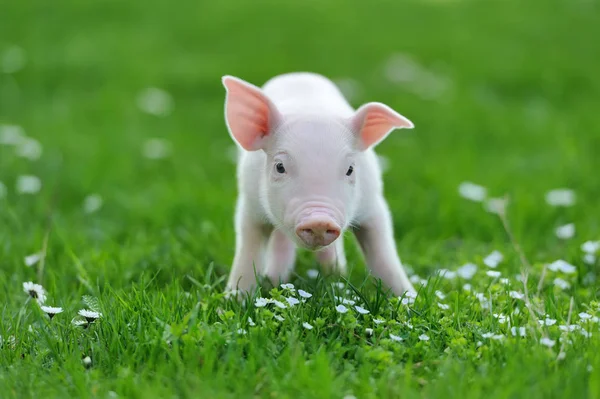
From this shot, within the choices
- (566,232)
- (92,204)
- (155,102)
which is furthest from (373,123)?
(155,102)

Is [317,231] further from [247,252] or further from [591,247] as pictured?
[591,247]

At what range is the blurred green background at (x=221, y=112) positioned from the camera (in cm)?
480

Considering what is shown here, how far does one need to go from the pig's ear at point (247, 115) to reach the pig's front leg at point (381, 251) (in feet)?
1.93

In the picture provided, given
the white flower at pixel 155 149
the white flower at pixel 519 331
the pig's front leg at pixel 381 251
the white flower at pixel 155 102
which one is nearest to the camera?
the white flower at pixel 519 331

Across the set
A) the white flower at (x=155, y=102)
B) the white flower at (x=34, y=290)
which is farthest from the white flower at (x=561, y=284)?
the white flower at (x=155, y=102)

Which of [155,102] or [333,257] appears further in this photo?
[155,102]

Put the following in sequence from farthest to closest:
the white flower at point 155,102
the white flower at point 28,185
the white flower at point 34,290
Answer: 1. the white flower at point 155,102
2. the white flower at point 28,185
3. the white flower at point 34,290

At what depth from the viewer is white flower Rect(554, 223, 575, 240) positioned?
4.62 m

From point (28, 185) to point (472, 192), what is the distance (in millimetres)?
2709

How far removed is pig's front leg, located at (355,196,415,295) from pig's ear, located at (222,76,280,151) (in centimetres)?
59

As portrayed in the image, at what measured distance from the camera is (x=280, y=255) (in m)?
4.04

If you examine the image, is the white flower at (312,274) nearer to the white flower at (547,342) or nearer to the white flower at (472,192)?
the white flower at (547,342)

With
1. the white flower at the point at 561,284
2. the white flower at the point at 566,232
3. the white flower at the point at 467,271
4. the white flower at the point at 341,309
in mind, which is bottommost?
the white flower at the point at 566,232

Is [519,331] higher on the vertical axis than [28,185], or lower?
Result: higher
